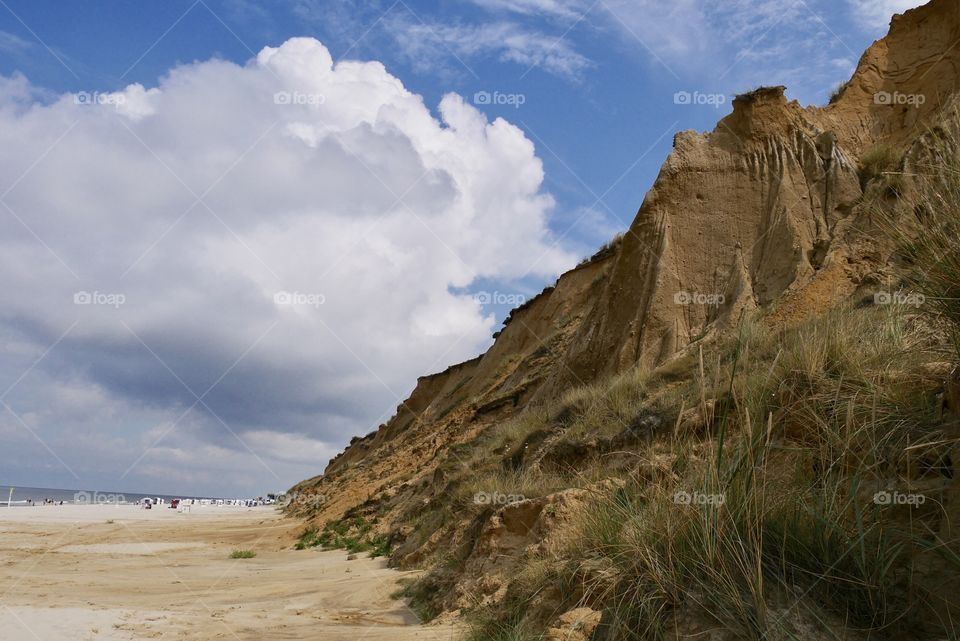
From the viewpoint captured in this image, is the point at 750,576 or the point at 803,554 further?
the point at 803,554

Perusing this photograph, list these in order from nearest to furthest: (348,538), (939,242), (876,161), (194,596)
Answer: (939,242)
(194,596)
(876,161)
(348,538)

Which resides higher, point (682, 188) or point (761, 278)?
point (682, 188)

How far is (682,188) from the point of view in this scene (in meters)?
16.0

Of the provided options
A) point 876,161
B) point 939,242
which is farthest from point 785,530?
point 876,161

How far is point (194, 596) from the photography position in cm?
862

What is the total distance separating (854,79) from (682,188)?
5.09 meters

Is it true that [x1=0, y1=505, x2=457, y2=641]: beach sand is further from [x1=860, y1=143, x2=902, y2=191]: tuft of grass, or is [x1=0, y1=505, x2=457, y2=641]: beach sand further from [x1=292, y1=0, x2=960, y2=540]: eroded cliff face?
Answer: [x1=860, y1=143, x2=902, y2=191]: tuft of grass

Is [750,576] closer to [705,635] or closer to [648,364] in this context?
[705,635]

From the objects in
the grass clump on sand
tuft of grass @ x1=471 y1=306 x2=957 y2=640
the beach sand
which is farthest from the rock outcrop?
tuft of grass @ x1=471 y1=306 x2=957 y2=640

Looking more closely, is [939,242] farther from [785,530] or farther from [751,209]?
[751,209]

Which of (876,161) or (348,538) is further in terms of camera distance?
(348,538)

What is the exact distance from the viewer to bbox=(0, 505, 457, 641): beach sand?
20.3 ft

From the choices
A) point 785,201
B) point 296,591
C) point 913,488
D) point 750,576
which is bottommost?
point 296,591

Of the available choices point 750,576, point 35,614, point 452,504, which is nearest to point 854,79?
point 452,504
